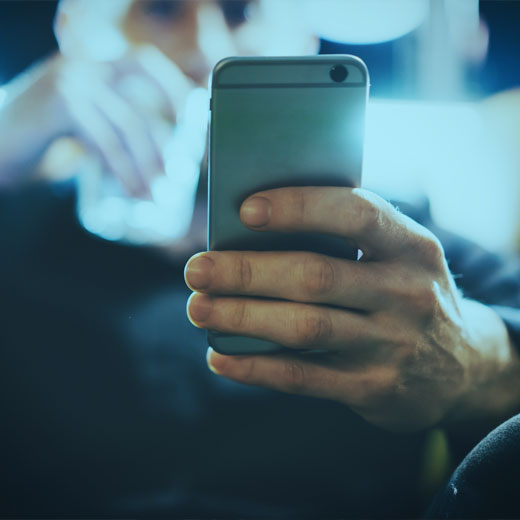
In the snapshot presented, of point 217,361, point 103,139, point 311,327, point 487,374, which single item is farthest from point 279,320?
point 103,139

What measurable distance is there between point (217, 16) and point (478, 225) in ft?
3.53

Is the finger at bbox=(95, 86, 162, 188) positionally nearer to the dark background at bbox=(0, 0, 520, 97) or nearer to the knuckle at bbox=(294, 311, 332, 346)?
the dark background at bbox=(0, 0, 520, 97)

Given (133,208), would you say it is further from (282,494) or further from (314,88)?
(282,494)

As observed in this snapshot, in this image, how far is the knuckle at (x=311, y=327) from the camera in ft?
1.54

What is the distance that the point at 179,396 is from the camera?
0.88 metres

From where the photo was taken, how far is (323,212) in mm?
447

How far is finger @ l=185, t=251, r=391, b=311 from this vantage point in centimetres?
46

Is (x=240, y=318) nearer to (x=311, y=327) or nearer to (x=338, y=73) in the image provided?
(x=311, y=327)

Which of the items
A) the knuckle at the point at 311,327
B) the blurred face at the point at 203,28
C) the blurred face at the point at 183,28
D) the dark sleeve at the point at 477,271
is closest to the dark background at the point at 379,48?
the blurred face at the point at 183,28

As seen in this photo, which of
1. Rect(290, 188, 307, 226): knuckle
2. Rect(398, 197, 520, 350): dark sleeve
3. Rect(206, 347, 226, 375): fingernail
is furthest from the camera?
Rect(398, 197, 520, 350): dark sleeve

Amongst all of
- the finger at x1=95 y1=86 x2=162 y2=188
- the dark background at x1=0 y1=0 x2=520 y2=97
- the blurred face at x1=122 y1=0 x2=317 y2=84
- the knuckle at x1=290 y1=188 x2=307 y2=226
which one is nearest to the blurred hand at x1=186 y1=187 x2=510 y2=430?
the knuckle at x1=290 y1=188 x2=307 y2=226

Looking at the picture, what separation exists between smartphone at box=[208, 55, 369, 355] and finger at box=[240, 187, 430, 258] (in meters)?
0.04

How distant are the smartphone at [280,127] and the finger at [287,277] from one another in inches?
2.0

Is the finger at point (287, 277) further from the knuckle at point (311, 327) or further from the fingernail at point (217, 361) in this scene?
the fingernail at point (217, 361)
